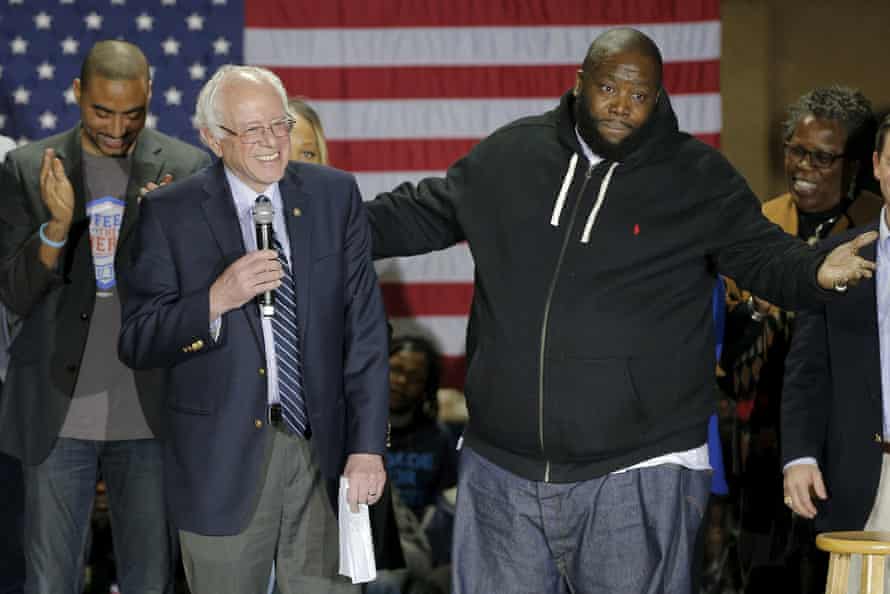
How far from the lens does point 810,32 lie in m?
6.18

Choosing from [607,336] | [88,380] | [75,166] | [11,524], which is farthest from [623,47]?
[11,524]

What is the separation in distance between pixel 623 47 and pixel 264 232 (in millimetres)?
945

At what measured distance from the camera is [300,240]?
122 inches

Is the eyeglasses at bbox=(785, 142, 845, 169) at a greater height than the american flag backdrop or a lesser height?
lesser

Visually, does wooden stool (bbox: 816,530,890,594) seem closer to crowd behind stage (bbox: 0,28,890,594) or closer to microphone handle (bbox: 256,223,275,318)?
crowd behind stage (bbox: 0,28,890,594)

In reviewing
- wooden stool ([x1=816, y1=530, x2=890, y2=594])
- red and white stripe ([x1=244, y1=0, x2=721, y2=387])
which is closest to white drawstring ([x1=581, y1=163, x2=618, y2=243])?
wooden stool ([x1=816, y1=530, x2=890, y2=594])

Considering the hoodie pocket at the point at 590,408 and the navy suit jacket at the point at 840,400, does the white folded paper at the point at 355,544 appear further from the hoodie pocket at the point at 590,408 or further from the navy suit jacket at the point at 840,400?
the navy suit jacket at the point at 840,400

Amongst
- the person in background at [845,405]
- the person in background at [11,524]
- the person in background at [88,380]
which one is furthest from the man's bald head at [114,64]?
the person in background at [845,405]

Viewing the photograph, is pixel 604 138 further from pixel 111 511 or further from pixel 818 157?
pixel 111 511

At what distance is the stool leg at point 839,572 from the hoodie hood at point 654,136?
3.33ft

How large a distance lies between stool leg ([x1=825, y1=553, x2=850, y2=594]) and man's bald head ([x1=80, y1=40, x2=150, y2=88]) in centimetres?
234

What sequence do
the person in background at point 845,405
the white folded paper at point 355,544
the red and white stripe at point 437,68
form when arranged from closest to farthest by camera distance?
the white folded paper at point 355,544
the person in background at point 845,405
the red and white stripe at point 437,68

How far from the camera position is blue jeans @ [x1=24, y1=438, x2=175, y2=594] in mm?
3914

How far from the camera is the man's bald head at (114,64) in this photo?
3.98m
